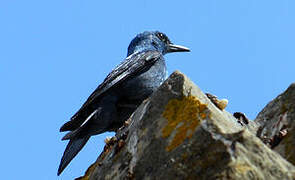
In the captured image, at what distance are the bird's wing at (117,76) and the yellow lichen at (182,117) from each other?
2.97 m

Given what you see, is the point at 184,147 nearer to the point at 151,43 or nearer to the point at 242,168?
the point at 242,168

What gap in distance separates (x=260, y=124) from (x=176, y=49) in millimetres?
5391

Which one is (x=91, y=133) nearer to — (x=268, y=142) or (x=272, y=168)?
(x=268, y=142)

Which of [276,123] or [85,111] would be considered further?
[85,111]

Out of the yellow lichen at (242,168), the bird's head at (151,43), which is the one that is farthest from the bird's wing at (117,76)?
the yellow lichen at (242,168)

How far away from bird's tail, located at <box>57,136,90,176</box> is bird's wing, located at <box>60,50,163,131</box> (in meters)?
0.20

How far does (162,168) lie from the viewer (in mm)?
4172

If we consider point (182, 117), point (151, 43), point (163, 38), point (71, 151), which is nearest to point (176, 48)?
point (163, 38)

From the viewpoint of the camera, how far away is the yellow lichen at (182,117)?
4.31 metres

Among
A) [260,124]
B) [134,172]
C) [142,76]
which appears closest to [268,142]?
[260,124]

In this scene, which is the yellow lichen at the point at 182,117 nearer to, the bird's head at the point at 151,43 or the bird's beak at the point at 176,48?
the bird's head at the point at 151,43

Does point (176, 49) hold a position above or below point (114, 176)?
above

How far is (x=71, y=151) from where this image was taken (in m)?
7.42

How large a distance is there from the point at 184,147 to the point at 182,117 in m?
0.43
